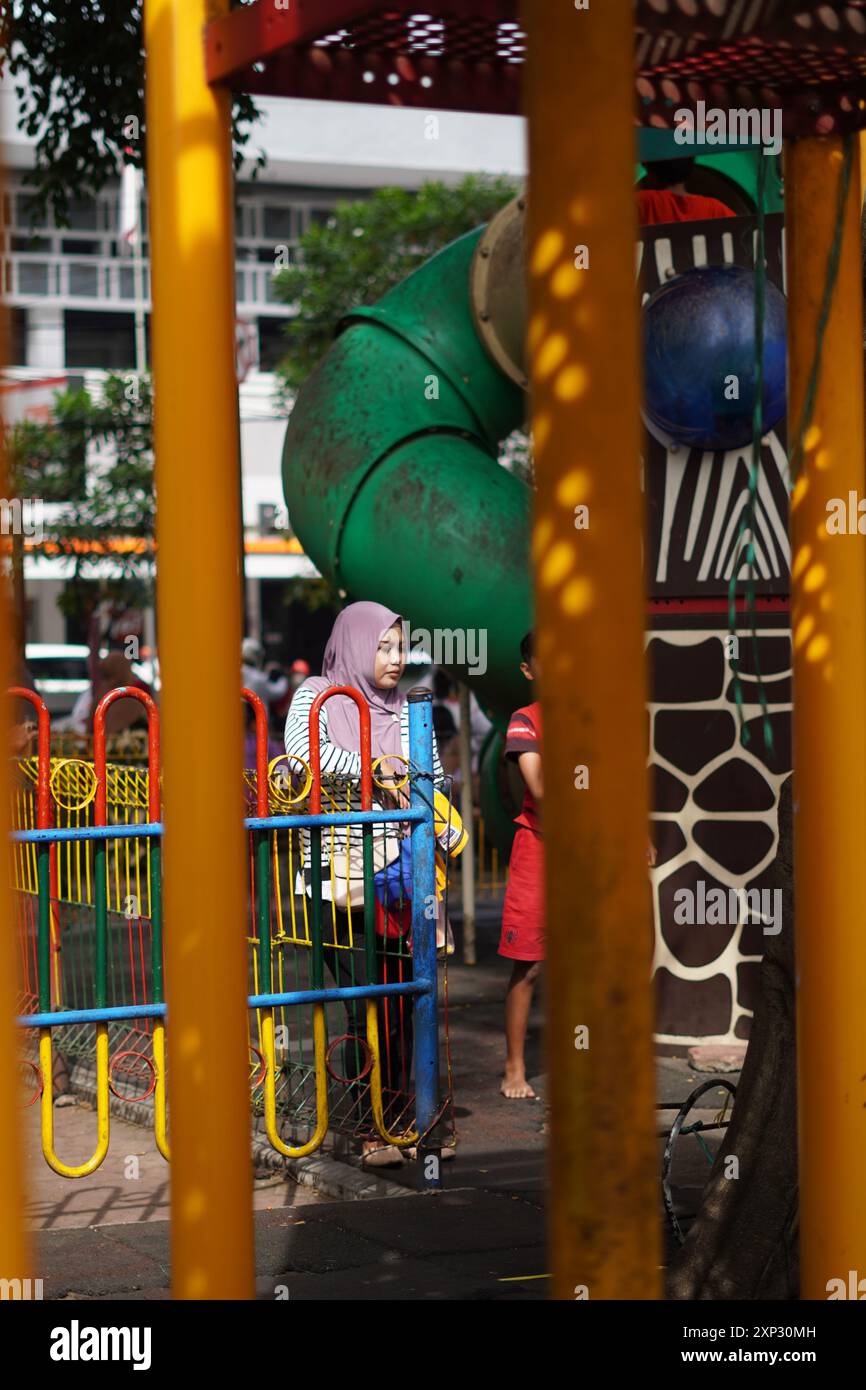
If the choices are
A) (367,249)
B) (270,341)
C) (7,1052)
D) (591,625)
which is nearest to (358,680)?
(591,625)

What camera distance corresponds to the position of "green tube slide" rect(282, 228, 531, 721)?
8.88 metres

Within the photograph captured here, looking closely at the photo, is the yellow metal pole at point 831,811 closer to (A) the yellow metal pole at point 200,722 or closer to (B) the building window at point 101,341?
(A) the yellow metal pole at point 200,722

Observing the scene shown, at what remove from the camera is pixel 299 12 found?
2760mm

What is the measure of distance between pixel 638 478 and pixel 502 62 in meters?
1.04

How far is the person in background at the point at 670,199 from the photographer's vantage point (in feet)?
27.5

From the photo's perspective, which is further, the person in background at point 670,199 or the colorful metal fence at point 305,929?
the person in background at point 670,199

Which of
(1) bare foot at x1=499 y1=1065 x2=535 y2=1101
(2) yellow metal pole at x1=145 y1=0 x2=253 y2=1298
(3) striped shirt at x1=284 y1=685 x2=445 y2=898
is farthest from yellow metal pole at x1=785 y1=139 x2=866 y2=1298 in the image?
(1) bare foot at x1=499 y1=1065 x2=535 y2=1101

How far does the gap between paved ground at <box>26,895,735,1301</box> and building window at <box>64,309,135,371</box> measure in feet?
126

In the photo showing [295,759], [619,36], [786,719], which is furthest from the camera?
[786,719]

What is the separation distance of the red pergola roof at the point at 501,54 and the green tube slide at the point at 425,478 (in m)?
5.59

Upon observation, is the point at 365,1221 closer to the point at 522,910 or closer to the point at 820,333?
the point at 522,910

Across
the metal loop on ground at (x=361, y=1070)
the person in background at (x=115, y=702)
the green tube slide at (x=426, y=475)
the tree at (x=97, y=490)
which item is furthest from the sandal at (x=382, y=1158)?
the tree at (x=97, y=490)
